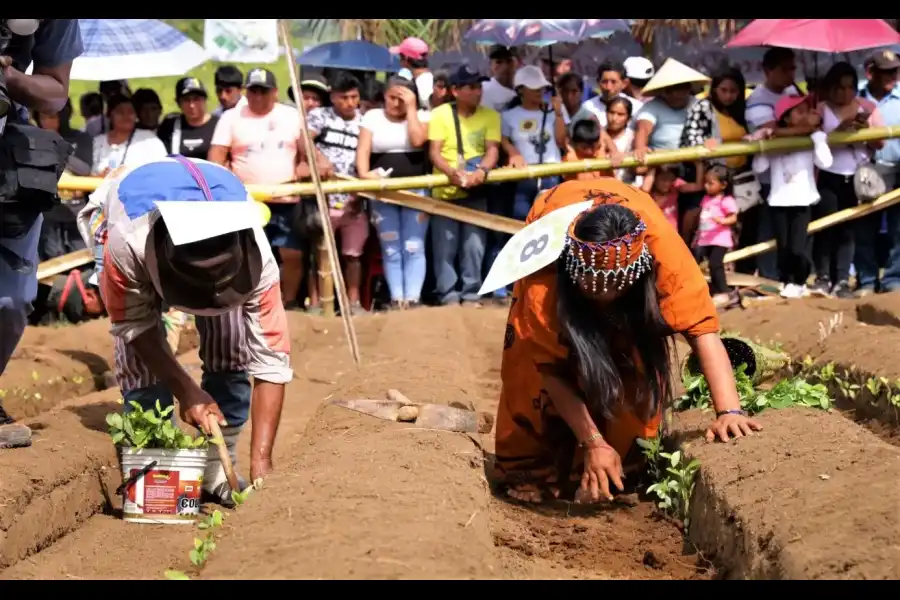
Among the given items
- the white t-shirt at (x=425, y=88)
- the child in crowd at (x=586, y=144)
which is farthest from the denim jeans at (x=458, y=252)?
the white t-shirt at (x=425, y=88)

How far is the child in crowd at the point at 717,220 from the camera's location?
10.4 m

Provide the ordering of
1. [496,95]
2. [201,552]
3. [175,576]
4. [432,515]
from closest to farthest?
1. [175,576]
2. [201,552]
3. [432,515]
4. [496,95]

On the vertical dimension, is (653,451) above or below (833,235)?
below

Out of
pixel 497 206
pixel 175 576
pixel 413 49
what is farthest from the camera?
Result: pixel 413 49

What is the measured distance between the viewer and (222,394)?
5863 millimetres

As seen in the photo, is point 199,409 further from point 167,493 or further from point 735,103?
point 735,103

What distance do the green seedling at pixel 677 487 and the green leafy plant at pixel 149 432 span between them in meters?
1.91

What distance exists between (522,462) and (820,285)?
5.55 metres

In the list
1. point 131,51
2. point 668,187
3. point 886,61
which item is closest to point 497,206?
point 668,187

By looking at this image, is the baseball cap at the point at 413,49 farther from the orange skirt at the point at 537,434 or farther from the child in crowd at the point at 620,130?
the orange skirt at the point at 537,434

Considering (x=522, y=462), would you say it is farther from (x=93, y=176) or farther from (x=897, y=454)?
(x=93, y=176)

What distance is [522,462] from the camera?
6035 millimetres

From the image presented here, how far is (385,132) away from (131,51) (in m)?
2.05
